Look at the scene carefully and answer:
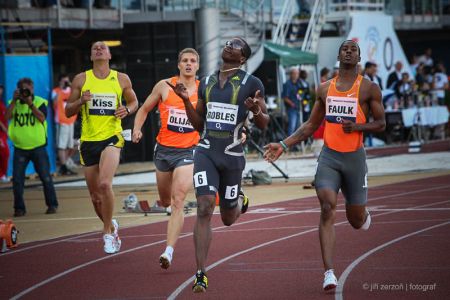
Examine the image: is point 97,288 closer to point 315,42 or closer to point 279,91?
point 279,91

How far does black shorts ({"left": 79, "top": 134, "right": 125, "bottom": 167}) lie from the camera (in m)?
13.5

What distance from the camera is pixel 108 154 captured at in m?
13.4

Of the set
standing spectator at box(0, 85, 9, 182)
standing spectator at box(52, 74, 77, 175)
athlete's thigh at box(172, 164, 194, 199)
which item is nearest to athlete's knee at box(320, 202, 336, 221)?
athlete's thigh at box(172, 164, 194, 199)

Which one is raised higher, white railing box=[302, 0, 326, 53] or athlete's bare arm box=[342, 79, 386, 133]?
athlete's bare arm box=[342, 79, 386, 133]

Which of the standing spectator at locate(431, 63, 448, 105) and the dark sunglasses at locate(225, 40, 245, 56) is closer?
the dark sunglasses at locate(225, 40, 245, 56)

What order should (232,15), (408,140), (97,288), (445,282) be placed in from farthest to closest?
(408,140) < (232,15) < (97,288) < (445,282)

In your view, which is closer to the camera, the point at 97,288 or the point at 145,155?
the point at 97,288

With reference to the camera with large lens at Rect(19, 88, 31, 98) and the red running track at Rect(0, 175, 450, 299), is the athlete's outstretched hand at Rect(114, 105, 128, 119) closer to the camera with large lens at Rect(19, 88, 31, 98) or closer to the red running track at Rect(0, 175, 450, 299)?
the red running track at Rect(0, 175, 450, 299)

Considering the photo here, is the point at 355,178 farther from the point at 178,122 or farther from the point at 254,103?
the point at 178,122

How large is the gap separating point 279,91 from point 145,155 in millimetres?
4008

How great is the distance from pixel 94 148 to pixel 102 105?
50 centimetres

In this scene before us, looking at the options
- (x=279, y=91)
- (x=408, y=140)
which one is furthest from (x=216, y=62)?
(x=408, y=140)

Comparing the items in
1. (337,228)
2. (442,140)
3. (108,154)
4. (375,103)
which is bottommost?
(442,140)

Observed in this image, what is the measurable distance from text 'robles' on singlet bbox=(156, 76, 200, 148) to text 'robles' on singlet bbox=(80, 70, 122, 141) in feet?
2.49
